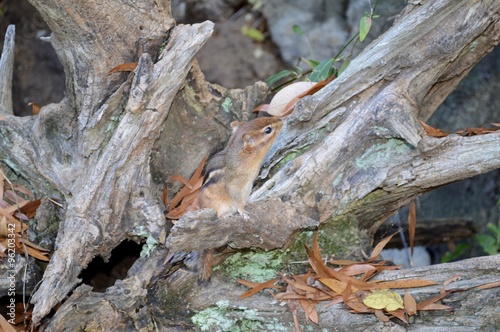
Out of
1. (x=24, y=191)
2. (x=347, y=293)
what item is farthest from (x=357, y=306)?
(x=24, y=191)

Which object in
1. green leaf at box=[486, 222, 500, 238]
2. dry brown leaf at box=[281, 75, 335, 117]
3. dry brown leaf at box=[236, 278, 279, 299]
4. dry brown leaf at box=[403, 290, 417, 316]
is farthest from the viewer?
green leaf at box=[486, 222, 500, 238]

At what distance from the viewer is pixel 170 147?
407 cm

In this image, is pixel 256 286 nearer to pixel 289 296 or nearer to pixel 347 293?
pixel 289 296

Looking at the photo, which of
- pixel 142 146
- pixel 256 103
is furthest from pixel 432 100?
pixel 142 146

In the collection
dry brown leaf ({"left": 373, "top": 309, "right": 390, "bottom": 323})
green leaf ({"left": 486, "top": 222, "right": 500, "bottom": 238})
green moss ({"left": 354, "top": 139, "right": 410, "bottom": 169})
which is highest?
green moss ({"left": 354, "top": 139, "right": 410, "bottom": 169})

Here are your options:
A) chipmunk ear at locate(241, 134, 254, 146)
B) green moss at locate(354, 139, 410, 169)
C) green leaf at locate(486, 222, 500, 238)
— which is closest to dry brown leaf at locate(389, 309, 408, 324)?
green moss at locate(354, 139, 410, 169)

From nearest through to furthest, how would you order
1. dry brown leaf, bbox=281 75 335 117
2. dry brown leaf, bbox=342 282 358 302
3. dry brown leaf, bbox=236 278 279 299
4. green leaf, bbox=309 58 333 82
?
dry brown leaf, bbox=342 282 358 302 → dry brown leaf, bbox=236 278 279 299 → dry brown leaf, bbox=281 75 335 117 → green leaf, bbox=309 58 333 82

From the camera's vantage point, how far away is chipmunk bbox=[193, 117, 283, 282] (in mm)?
3748

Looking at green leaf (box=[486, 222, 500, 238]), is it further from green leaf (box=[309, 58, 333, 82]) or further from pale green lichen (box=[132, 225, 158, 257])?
pale green lichen (box=[132, 225, 158, 257])

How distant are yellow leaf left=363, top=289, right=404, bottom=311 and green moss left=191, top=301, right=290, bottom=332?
0.63m

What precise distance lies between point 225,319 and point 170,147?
1.18 m

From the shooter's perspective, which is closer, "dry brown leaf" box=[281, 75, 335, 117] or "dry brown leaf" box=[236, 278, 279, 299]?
"dry brown leaf" box=[236, 278, 279, 299]

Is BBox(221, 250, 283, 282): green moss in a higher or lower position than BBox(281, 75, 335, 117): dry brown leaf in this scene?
lower

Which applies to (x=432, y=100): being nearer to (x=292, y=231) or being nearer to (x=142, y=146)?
(x=292, y=231)
